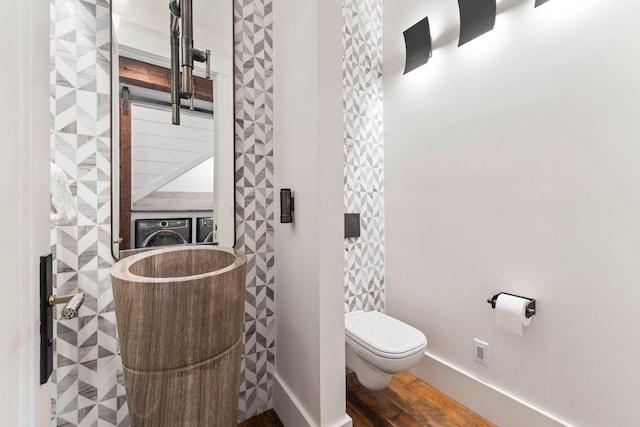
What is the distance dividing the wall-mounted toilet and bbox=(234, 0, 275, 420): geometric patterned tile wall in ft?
1.61

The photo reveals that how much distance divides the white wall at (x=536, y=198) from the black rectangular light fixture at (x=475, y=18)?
0.17 ft

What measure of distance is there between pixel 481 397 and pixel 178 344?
5.31ft

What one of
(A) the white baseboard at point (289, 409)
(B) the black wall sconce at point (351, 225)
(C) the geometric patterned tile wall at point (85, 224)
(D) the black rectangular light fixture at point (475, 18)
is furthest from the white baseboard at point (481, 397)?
(D) the black rectangular light fixture at point (475, 18)

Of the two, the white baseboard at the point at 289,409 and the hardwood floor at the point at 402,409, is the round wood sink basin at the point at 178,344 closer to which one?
the white baseboard at the point at 289,409

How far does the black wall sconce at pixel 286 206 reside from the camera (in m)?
1.34

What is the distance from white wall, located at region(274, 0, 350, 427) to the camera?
117cm

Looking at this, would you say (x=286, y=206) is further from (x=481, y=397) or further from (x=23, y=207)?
(x=481, y=397)

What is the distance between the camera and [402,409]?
1.57 metres

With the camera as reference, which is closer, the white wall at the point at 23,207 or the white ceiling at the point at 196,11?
the white wall at the point at 23,207

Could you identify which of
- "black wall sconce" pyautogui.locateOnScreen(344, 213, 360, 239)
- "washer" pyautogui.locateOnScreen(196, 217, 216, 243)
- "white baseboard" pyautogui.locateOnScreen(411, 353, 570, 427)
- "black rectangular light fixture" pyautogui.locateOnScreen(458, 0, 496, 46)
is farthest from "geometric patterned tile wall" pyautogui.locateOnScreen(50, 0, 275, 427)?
"black rectangular light fixture" pyautogui.locateOnScreen(458, 0, 496, 46)

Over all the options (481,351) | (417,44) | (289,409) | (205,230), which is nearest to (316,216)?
(205,230)

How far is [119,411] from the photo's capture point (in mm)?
1146

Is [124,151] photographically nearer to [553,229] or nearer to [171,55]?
[171,55]

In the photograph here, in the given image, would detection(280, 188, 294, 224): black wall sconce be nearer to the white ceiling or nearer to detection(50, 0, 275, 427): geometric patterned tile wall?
detection(50, 0, 275, 427): geometric patterned tile wall
